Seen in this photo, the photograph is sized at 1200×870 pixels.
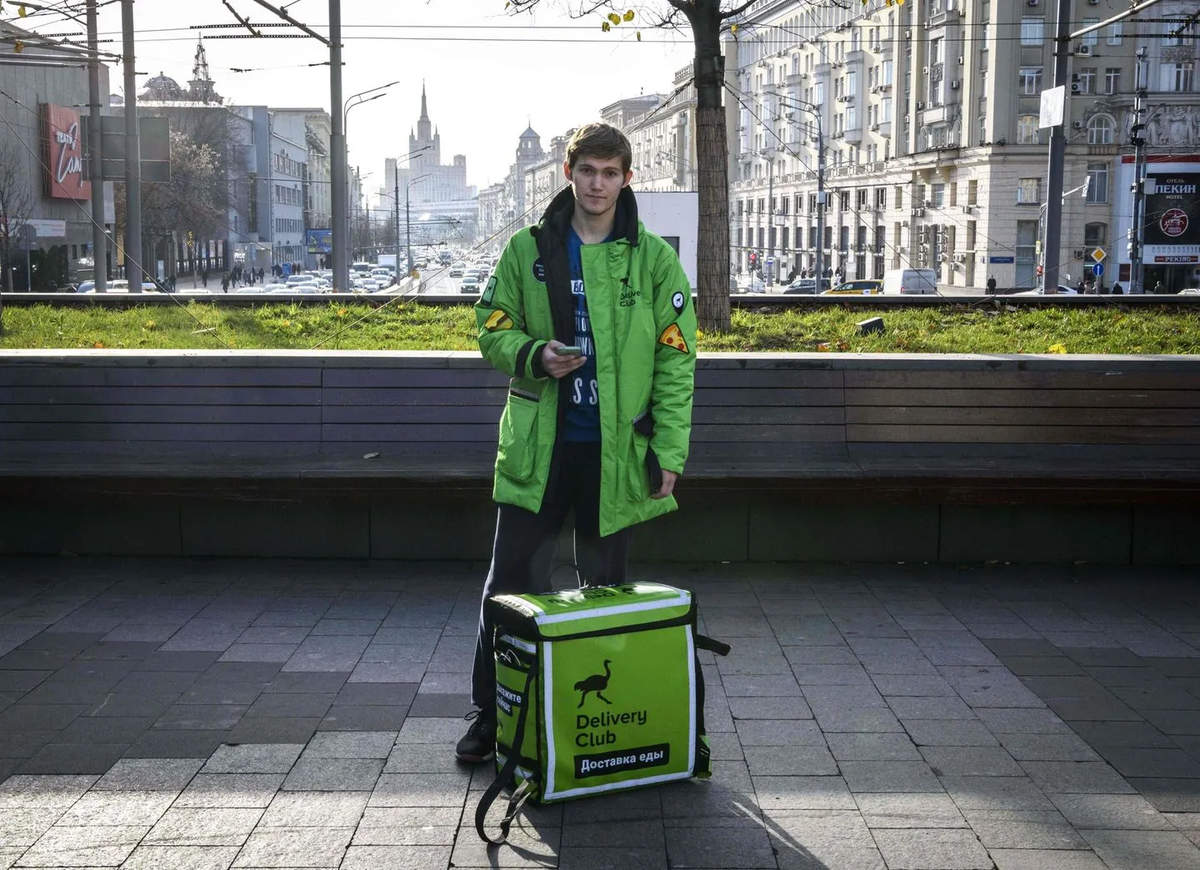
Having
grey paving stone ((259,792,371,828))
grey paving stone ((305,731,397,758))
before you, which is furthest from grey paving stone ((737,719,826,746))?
grey paving stone ((259,792,371,828))

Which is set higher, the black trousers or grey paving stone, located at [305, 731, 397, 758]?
the black trousers

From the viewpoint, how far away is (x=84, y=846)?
12.1 ft

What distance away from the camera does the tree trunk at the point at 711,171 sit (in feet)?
30.8

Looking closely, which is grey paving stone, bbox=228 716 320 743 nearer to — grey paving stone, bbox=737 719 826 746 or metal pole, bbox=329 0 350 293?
grey paving stone, bbox=737 719 826 746

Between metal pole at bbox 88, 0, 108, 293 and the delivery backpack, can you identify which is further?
metal pole at bbox 88, 0, 108, 293

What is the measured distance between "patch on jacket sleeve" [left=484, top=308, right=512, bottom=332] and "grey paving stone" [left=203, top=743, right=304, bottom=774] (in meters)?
1.51

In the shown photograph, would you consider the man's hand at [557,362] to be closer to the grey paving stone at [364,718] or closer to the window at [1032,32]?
the grey paving stone at [364,718]

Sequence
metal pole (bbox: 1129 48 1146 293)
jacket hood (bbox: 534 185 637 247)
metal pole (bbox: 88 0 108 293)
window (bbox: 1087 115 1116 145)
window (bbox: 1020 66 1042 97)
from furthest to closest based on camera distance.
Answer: window (bbox: 1087 115 1116 145), window (bbox: 1020 66 1042 97), metal pole (bbox: 1129 48 1146 293), metal pole (bbox: 88 0 108 293), jacket hood (bbox: 534 185 637 247)

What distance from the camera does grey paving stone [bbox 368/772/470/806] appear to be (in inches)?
159

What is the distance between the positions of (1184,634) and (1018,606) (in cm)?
73

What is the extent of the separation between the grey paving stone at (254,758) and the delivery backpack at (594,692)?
2.46 ft

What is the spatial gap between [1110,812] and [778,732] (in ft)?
3.67

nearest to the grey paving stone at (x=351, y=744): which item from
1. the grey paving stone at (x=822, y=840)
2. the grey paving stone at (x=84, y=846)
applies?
the grey paving stone at (x=84, y=846)

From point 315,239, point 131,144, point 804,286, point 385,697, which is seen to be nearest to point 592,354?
point 385,697
